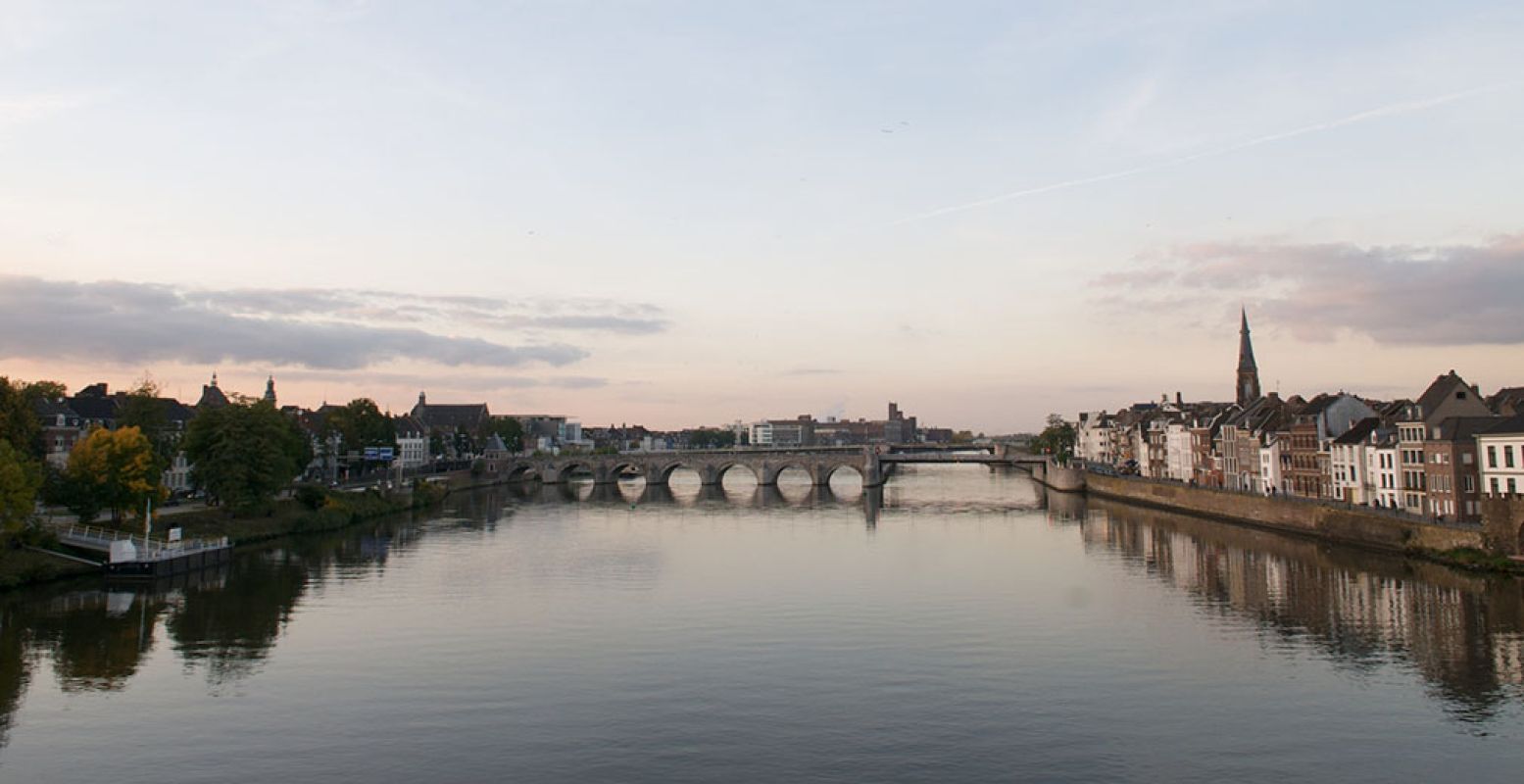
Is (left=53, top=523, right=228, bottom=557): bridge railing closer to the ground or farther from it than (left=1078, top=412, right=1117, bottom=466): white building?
closer to the ground

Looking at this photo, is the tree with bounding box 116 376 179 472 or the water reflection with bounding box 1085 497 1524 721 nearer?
the water reflection with bounding box 1085 497 1524 721

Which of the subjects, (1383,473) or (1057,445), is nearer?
(1383,473)

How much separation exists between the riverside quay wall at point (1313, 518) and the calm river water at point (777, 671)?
5.36ft

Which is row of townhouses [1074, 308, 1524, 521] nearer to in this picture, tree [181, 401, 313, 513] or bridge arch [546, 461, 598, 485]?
tree [181, 401, 313, 513]

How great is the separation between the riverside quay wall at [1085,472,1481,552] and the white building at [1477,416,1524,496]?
14.7 ft

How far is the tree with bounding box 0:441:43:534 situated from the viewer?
45.6m

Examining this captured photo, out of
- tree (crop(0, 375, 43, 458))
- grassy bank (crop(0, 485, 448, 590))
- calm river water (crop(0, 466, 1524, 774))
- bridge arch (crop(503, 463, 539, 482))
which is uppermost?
tree (crop(0, 375, 43, 458))

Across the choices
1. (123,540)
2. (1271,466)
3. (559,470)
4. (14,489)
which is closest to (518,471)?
(559,470)

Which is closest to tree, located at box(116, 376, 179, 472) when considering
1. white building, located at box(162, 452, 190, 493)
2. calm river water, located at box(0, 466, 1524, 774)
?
white building, located at box(162, 452, 190, 493)

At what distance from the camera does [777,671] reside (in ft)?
102

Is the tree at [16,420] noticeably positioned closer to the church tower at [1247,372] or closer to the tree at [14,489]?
the tree at [14,489]

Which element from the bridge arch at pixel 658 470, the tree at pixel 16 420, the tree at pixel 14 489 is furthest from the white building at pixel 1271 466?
the tree at pixel 16 420

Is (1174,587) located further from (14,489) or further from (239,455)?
(239,455)

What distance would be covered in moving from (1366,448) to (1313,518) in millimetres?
6454
